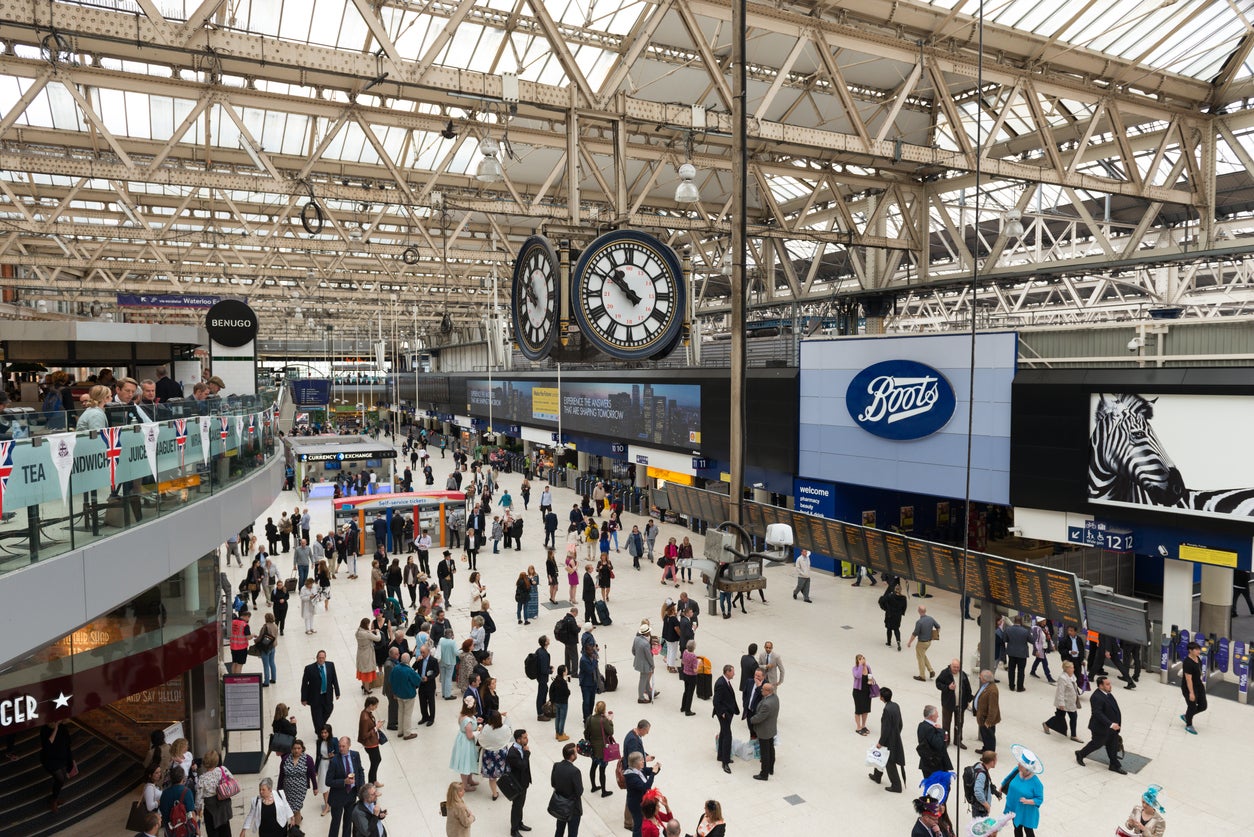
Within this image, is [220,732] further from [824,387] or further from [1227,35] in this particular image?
[1227,35]

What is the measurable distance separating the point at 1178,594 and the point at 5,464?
15.9m

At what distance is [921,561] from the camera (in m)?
14.6

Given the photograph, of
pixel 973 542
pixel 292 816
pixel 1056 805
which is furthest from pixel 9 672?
pixel 973 542

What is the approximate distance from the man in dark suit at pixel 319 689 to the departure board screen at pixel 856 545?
10339mm

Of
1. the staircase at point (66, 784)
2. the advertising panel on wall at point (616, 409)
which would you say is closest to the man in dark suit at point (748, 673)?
the staircase at point (66, 784)

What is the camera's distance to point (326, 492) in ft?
96.7

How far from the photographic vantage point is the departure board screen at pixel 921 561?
567 inches

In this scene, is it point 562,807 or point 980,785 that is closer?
point 562,807

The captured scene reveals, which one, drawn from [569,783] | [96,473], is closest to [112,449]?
[96,473]

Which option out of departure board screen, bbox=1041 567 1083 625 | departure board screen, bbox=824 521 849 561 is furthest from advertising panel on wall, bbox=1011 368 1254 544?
departure board screen, bbox=824 521 849 561

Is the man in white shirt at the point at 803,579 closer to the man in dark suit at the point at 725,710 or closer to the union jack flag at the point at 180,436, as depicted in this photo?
the man in dark suit at the point at 725,710

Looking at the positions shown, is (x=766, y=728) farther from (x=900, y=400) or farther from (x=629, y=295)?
(x=900, y=400)

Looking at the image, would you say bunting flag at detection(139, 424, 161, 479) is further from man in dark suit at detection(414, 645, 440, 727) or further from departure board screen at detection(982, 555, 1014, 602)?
departure board screen at detection(982, 555, 1014, 602)

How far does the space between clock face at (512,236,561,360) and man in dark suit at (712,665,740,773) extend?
4590 millimetres
